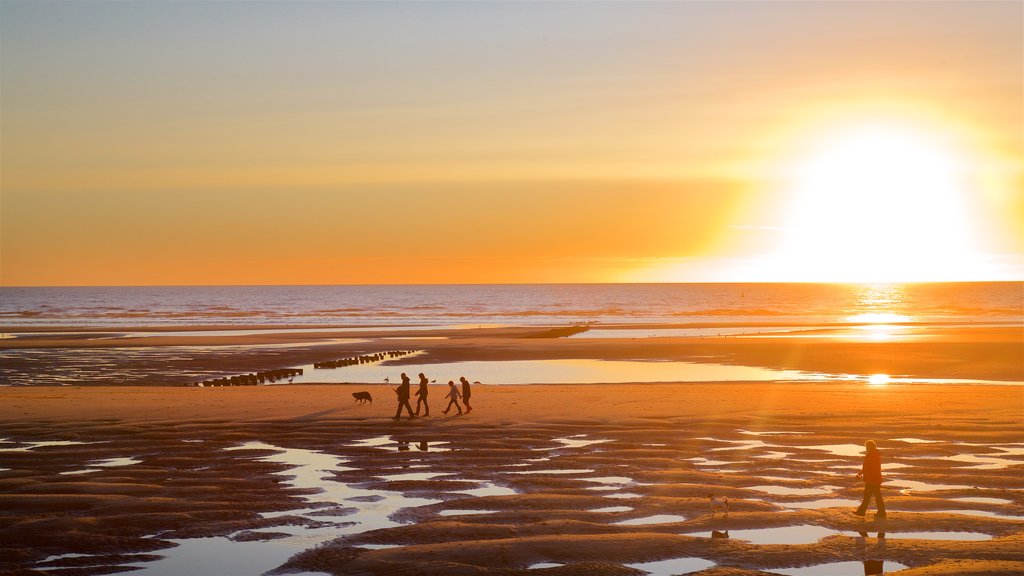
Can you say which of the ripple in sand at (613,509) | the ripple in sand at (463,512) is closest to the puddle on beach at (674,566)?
the ripple in sand at (613,509)

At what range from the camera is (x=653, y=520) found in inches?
677

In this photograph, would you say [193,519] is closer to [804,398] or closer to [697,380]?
[804,398]

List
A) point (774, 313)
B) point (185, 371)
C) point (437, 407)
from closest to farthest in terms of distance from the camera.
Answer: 1. point (437, 407)
2. point (185, 371)
3. point (774, 313)

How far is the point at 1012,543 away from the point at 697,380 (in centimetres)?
2955

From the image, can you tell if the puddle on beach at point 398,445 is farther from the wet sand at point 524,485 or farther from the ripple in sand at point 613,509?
the ripple in sand at point 613,509

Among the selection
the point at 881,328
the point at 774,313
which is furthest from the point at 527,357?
the point at 774,313

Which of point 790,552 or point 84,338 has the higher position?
point 84,338

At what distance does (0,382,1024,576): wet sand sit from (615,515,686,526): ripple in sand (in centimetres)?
6

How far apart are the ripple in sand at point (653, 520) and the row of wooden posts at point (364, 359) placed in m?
40.3

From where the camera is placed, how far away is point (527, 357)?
61.2m

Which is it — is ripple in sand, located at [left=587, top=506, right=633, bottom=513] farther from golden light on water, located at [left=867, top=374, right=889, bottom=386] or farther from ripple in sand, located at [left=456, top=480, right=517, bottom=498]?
golden light on water, located at [left=867, top=374, right=889, bottom=386]

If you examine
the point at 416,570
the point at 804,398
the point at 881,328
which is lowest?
the point at 416,570

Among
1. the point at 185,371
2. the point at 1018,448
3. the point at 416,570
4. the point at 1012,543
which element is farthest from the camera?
the point at 185,371

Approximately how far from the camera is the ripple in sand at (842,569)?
551 inches
